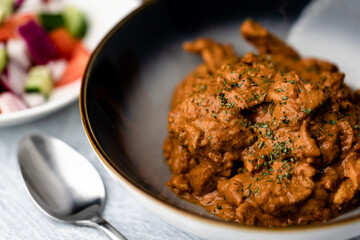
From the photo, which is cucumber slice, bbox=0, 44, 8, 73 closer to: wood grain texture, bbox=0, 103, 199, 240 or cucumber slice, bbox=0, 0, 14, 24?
cucumber slice, bbox=0, 0, 14, 24

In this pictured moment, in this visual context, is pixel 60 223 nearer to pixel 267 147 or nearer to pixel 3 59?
pixel 267 147

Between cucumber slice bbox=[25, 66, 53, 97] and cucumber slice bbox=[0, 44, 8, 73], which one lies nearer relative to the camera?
cucumber slice bbox=[25, 66, 53, 97]

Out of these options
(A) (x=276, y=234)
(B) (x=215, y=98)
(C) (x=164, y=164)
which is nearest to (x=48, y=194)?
(C) (x=164, y=164)

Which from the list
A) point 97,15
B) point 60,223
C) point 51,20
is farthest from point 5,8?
point 60,223

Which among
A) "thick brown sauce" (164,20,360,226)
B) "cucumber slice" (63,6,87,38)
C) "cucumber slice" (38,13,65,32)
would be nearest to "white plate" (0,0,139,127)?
"cucumber slice" (63,6,87,38)

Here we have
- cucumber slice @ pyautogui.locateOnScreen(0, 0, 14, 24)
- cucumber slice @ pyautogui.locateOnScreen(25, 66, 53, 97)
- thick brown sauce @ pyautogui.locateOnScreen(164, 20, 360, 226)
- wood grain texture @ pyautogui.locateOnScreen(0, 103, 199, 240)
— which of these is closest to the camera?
thick brown sauce @ pyautogui.locateOnScreen(164, 20, 360, 226)

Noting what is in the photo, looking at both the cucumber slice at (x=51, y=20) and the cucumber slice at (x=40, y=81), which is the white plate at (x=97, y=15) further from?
the cucumber slice at (x=51, y=20)

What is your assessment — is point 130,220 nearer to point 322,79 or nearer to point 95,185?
point 95,185

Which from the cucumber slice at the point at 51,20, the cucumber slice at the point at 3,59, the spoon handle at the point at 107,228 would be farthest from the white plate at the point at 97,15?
the spoon handle at the point at 107,228
